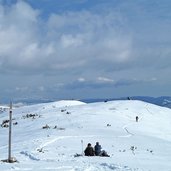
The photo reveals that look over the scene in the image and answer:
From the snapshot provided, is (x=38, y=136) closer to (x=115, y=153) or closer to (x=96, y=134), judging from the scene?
(x=96, y=134)

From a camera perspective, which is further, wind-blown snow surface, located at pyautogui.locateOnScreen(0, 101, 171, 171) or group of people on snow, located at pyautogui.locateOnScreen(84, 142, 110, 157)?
group of people on snow, located at pyautogui.locateOnScreen(84, 142, 110, 157)

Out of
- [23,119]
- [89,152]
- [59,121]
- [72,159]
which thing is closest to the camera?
[72,159]

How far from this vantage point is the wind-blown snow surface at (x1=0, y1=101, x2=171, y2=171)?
2280cm

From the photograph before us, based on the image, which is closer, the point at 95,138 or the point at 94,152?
the point at 94,152

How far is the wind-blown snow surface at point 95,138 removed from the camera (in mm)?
22797

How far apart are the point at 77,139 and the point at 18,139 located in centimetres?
441

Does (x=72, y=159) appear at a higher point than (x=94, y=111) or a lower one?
lower

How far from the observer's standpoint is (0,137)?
38.3 meters

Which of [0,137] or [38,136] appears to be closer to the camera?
[38,136]

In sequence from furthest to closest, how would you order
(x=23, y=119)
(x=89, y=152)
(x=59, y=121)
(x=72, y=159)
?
(x=23, y=119) → (x=59, y=121) → (x=89, y=152) → (x=72, y=159)

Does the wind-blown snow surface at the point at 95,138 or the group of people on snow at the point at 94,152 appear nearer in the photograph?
the wind-blown snow surface at the point at 95,138

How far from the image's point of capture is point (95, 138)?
35250mm

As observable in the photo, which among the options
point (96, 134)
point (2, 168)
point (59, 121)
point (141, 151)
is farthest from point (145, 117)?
point (2, 168)

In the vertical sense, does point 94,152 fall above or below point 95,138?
below
